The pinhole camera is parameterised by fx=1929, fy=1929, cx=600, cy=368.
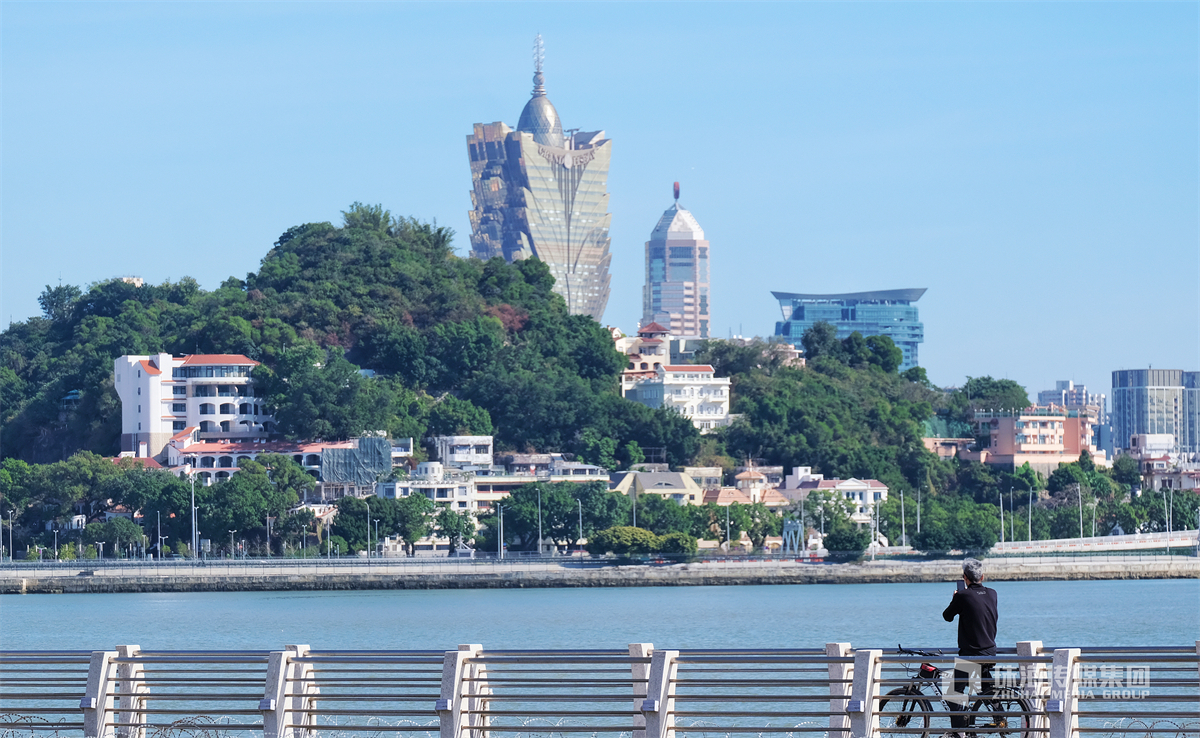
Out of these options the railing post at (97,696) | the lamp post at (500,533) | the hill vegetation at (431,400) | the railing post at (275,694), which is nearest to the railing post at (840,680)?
the railing post at (275,694)

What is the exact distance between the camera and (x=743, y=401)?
409 feet

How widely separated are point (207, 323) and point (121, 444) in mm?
9811

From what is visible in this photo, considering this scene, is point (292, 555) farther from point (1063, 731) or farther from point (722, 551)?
point (1063, 731)

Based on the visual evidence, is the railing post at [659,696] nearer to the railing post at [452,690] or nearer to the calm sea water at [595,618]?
the railing post at [452,690]

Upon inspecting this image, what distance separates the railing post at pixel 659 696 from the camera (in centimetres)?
1245

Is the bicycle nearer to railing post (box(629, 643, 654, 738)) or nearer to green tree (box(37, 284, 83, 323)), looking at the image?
railing post (box(629, 643, 654, 738))

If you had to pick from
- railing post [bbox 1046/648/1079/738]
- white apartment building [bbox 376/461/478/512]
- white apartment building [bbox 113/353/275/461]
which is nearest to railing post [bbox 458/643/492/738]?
railing post [bbox 1046/648/1079/738]

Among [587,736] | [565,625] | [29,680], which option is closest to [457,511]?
[565,625]

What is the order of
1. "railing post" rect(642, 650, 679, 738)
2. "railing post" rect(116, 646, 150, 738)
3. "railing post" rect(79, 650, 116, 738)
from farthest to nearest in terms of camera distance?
"railing post" rect(116, 646, 150, 738) → "railing post" rect(79, 650, 116, 738) → "railing post" rect(642, 650, 679, 738)

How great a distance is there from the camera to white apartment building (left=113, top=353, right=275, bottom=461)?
108 meters

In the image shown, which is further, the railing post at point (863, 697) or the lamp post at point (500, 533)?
the lamp post at point (500, 533)

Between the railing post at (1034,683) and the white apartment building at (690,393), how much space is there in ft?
362

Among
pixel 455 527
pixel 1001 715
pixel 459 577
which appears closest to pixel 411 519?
pixel 455 527

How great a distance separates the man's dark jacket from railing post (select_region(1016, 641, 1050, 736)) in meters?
0.21
